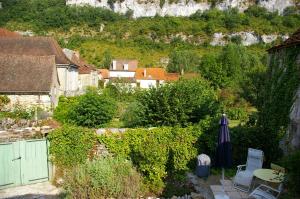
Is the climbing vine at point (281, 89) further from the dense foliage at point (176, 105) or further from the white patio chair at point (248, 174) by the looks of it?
the dense foliage at point (176, 105)

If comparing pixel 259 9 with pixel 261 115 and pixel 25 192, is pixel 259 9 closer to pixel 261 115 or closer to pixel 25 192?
pixel 261 115

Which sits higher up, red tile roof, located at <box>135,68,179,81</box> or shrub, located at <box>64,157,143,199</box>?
red tile roof, located at <box>135,68,179,81</box>

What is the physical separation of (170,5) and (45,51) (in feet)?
264

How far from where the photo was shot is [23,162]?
1250cm

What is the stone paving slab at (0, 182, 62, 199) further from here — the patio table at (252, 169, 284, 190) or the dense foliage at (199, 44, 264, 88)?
the dense foliage at (199, 44, 264, 88)

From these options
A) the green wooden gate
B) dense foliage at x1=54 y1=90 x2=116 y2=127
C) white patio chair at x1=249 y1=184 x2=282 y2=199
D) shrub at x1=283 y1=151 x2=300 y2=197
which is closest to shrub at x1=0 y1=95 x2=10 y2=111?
dense foliage at x1=54 y1=90 x2=116 y2=127

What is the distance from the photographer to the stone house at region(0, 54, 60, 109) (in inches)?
962

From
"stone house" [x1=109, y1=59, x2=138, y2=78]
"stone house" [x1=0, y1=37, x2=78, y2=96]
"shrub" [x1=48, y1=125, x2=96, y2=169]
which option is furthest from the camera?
"stone house" [x1=109, y1=59, x2=138, y2=78]

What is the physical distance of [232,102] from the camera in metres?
37.0

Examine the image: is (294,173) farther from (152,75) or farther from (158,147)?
(152,75)

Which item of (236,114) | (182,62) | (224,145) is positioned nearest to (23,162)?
(224,145)

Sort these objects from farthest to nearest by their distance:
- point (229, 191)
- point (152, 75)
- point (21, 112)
Result: point (152, 75) → point (21, 112) → point (229, 191)

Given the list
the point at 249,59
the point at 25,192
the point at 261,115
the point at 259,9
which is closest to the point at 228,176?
the point at 261,115

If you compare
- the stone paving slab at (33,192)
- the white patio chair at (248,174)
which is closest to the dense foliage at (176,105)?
the white patio chair at (248,174)
